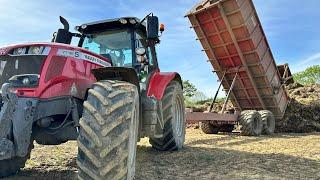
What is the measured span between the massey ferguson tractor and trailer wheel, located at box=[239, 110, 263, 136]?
5135 millimetres

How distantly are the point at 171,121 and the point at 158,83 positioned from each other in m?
0.84

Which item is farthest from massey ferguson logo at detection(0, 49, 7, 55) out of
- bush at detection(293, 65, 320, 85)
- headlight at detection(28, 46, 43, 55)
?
bush at detection(293, 65, 320, 85)

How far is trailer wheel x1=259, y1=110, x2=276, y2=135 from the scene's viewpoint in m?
11.2

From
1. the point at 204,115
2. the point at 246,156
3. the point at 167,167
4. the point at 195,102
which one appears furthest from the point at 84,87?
the point at 195,102

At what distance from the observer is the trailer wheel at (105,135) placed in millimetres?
3383

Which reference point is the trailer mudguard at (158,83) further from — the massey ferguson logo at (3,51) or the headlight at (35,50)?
the massey ferguson logo at (3,51)

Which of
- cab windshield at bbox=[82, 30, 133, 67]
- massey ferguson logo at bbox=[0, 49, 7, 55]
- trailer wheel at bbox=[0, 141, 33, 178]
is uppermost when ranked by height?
cab windshield at bbox=[82, 30, 133, 67]

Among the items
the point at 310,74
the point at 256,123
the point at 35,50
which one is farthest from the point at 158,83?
the point at 310,74

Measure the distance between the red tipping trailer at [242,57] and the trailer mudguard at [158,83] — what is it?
10.3ft

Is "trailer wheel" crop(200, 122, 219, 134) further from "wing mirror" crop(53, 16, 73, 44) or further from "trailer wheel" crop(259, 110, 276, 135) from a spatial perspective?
"wing mirror" crop(53, 16, 73, 44)

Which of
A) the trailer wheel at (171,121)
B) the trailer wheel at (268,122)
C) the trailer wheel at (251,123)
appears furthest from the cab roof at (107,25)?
the trailer wheel at (268,122)

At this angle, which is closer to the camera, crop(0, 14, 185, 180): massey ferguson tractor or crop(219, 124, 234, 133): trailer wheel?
crop(0, 14, 185, 180): massey ferguson tractor

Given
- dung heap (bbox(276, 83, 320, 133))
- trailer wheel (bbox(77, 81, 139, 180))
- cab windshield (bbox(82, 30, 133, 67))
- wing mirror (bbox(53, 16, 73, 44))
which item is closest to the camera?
trailer wheel (bbox(77, 81, 139, 180))

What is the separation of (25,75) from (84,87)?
68 centimetres
